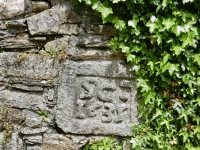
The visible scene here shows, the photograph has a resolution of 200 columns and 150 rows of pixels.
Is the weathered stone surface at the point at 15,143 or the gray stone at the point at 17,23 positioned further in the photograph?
the weathered stone surface at the point at 15,143

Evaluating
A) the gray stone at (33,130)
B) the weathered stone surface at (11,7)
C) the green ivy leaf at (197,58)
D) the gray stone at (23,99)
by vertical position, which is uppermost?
the weathered stone surface at (11,7)

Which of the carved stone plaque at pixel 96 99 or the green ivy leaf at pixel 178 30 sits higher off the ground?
the green ivy leaf at pixel 178 30

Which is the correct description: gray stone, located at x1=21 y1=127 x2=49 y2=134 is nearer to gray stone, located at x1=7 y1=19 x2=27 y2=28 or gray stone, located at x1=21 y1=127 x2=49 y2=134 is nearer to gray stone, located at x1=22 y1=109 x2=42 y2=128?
gray stone, located at x1=22 y1=109 x2=42 y2=128

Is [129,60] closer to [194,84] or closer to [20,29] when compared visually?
[194,84]

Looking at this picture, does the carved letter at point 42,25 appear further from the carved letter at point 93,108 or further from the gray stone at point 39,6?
the carved letter at point 93,108

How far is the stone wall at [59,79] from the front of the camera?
245 centimetres

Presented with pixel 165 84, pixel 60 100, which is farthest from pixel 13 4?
pixel 165 84

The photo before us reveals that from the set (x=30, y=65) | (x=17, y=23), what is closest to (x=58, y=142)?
(x=30, y=65)

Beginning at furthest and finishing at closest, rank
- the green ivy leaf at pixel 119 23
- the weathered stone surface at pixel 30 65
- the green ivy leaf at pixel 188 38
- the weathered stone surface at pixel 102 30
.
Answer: the weathered stone surface at pixel 30 65
the weathered stone surface at pixel 102 30
the green ivy leaf at pixel 119 23
the green ivy leaf at pixel 188 38

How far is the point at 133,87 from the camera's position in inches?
97.3

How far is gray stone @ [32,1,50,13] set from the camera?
2.47m

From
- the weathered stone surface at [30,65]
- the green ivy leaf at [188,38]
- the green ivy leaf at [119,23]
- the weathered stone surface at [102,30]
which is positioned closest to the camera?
the green ivy leaf at [188,38]

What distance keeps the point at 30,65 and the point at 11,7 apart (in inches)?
20.6

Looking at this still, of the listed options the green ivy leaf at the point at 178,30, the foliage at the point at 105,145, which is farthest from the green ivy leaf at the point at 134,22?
the foliage at the point at 105,145
